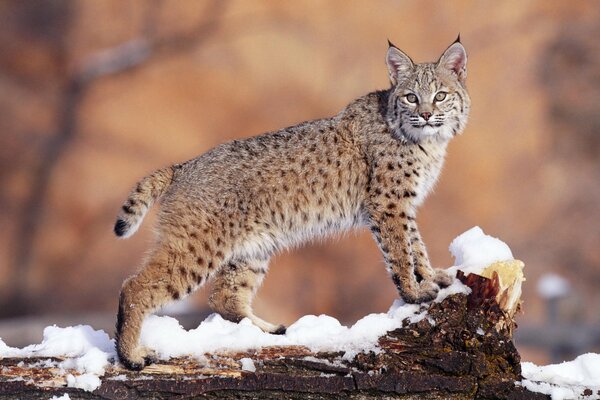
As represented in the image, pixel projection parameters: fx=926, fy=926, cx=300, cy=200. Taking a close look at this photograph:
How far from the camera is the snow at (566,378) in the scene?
4293 millimetres

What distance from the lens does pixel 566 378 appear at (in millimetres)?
4547

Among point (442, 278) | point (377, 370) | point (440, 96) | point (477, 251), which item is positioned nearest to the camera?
point (377, 370)

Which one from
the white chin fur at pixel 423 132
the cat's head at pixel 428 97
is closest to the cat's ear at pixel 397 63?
the cat's head at pixel 428 97

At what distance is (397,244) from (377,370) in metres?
1.15

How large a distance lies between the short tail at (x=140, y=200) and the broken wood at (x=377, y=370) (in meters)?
0.99

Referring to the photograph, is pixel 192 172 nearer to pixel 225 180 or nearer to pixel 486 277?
pixel 225 180

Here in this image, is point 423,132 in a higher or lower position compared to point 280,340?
higher

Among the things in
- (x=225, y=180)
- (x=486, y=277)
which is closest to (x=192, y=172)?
(x=225, y=180)

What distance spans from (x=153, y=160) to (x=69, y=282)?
2059 mm

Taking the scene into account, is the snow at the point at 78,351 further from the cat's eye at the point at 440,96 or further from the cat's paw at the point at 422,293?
the cat's eye at the point at 440,96

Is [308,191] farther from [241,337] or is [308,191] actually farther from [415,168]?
[241,337]

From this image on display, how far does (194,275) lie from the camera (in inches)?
199

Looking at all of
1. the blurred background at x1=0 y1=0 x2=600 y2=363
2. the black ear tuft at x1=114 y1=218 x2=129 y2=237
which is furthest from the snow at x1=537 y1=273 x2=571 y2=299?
the black ear tuft at x1=114 y1=218 x2=129 y2=237

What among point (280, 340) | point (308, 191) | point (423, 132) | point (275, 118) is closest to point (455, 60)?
point (423, 132)
